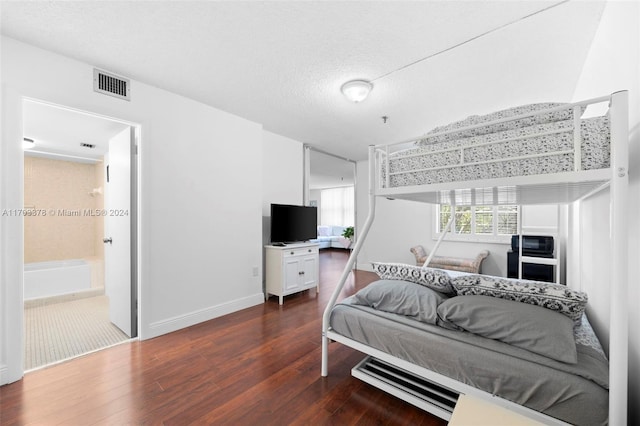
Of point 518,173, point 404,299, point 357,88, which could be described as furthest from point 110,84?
point 518,173

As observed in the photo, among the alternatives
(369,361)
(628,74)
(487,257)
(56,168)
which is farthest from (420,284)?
(56,168)

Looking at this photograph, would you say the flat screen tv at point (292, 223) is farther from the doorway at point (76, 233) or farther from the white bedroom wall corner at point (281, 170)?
the doorway at point (76, 233)

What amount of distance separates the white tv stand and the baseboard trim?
0.90 feet

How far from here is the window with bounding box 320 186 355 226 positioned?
10227 mm

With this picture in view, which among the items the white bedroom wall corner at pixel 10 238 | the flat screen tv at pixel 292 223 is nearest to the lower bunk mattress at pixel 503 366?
the flat screen tv at pixel 292 223

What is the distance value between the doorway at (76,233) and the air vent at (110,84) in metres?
0.23

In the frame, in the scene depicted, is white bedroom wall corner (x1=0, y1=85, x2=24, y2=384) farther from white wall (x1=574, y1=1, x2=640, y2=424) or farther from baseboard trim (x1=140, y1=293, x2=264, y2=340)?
white wall (x1=574, y1=1, x2=640, y2=424)

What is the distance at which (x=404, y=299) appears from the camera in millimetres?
1836

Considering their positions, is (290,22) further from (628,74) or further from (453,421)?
(453,421)

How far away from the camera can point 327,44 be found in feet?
6.33

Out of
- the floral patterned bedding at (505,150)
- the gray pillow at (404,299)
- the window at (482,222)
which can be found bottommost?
the gray pillow at (404,299)

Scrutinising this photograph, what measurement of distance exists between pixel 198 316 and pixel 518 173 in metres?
3.15

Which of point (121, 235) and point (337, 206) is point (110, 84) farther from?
point (337, 206)

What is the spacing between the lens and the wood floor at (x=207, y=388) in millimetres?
1547
